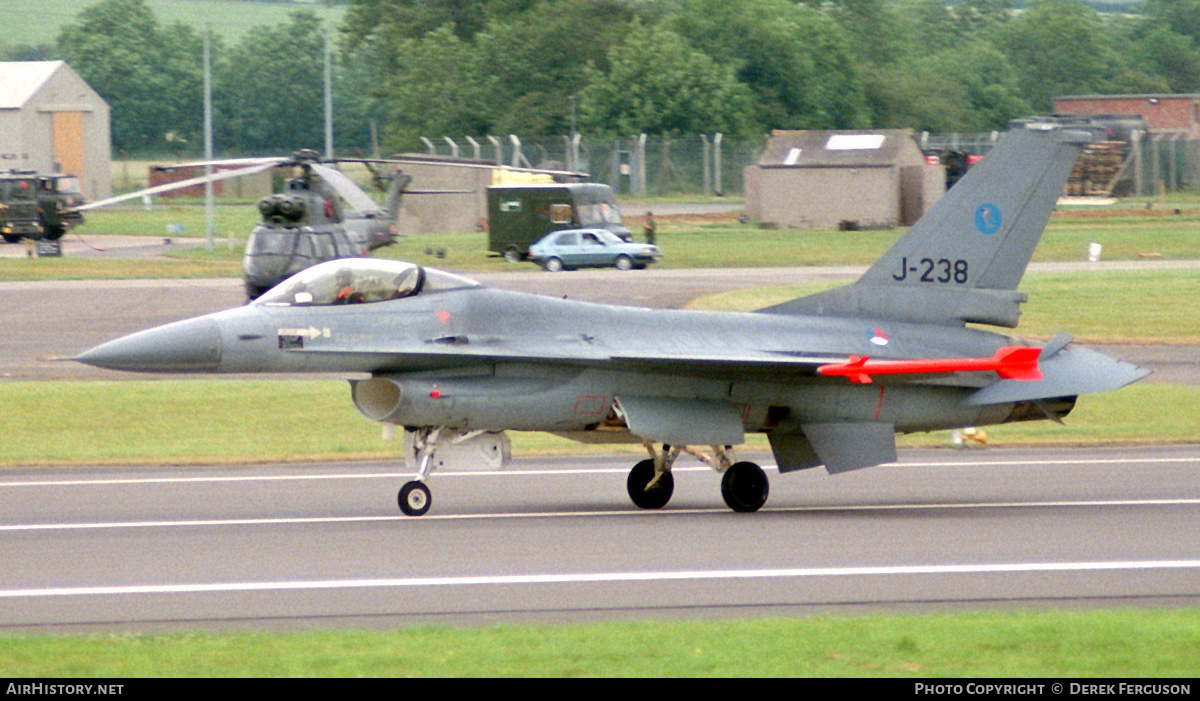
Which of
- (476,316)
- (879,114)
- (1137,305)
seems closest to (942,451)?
(476,316)

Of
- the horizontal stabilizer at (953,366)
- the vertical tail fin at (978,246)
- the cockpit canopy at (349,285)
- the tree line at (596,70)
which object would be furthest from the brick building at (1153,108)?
the cockpit canopy at (349,285)

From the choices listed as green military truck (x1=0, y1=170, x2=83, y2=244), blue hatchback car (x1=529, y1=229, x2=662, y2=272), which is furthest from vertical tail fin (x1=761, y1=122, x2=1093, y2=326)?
green military truck (x1=0, y1=170, x2=83, y2=244)

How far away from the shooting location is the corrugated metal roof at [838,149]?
61250 mm

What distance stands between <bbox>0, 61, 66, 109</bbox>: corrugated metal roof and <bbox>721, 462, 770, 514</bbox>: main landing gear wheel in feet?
261

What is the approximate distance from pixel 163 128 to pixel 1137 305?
99887mm

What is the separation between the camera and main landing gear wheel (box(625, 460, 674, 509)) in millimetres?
14352

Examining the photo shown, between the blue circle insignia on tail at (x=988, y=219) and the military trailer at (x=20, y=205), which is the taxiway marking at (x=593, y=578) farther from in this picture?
the military trailer at (x=20, y=205)

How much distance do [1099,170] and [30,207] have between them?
5474cm

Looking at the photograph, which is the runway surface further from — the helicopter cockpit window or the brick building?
the brick building

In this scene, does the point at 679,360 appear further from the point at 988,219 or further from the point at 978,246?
the point at 988,219

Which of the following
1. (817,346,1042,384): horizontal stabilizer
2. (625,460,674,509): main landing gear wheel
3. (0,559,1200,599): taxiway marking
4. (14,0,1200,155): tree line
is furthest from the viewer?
(14,0,1200,155): tree line

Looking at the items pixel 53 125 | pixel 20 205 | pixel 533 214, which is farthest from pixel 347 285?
pixel 53 125

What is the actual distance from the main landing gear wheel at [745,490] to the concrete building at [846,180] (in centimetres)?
4867
